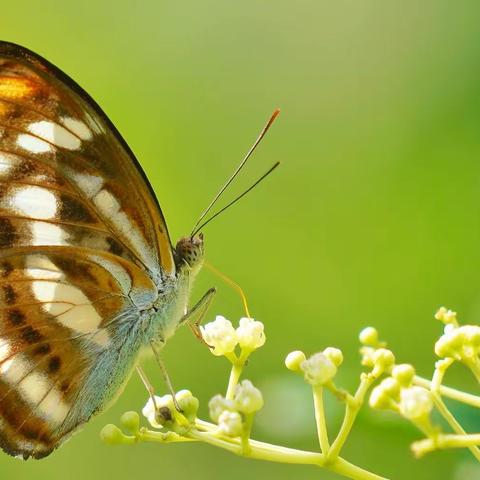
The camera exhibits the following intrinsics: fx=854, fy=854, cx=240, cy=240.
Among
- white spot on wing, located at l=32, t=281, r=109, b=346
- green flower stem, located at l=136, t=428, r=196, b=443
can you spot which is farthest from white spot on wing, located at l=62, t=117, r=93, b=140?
green flower stem, located at l=136, t=428, r=196, b=443

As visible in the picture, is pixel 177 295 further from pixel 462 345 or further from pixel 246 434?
pixel 462 345

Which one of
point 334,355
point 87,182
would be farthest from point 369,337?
point 87,182

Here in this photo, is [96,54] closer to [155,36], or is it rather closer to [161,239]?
[155,36]

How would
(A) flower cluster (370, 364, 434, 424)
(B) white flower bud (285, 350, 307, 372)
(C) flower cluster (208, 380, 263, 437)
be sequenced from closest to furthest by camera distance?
(A) flower cluster (370, 364, 434, 424) < (C) flower cluster (208, 380, 263, 437) < (B) white flower bud (285, 350, 307, 372)

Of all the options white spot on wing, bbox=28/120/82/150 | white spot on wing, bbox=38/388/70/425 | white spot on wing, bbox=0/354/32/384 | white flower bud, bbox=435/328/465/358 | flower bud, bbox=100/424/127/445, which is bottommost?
white spot on wing, bbox=38/388/70/425

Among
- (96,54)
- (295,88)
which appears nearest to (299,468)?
(295,88)

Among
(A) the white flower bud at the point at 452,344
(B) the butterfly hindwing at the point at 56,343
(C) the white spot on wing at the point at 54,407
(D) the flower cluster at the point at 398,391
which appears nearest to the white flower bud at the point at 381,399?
(D) the flower cluster at the point at 398,391

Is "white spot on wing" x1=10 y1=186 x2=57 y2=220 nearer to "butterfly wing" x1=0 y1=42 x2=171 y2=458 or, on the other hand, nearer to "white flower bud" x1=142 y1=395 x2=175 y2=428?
"butterfly wing" x1=0 y1=42 x2=171 y2=458
